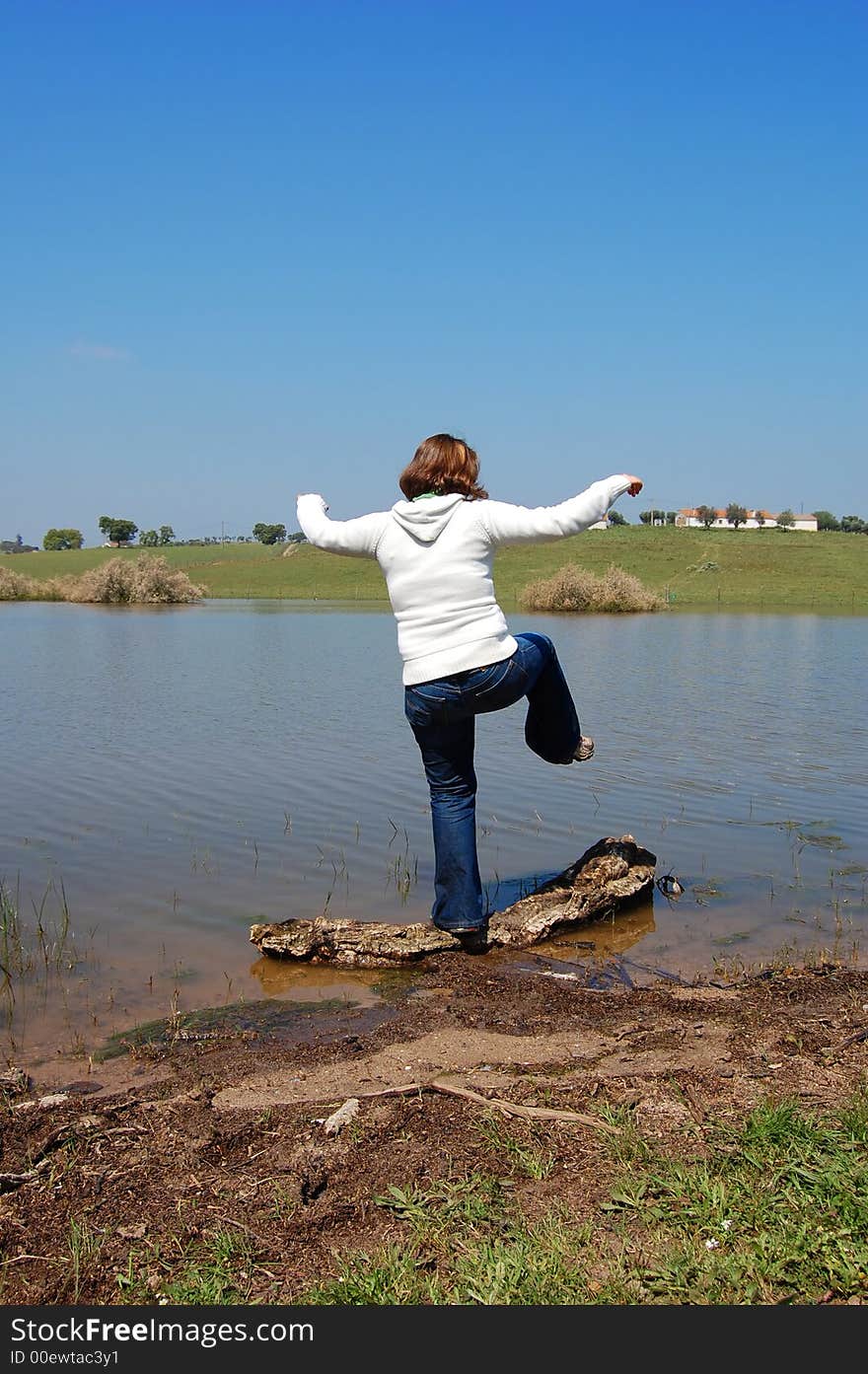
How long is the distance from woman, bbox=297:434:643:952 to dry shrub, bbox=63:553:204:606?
187 ft

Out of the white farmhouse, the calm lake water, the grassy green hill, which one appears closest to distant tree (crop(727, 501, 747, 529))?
the white farmhouse

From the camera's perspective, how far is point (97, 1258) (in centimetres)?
317

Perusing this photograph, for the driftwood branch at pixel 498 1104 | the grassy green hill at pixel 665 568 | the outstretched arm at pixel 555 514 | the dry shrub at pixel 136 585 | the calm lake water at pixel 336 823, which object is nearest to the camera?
the driftwood branch at pixel 498 1104

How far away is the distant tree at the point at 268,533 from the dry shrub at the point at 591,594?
324 ft

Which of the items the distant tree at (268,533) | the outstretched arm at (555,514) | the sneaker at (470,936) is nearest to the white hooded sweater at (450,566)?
the outstretched arm at (555,514)

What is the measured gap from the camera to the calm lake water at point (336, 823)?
6.64 metres

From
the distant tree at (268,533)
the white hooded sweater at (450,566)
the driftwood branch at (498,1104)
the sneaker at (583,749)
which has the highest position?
the distant tree at (268,533)

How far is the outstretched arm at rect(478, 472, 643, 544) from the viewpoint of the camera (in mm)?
5988

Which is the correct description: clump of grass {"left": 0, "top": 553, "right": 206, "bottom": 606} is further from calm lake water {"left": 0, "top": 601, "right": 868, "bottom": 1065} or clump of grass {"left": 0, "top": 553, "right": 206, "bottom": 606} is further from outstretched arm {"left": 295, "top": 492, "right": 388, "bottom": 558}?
outstretched arm {"left": 295, "top": 492, "right": 388, "bottom": 558}

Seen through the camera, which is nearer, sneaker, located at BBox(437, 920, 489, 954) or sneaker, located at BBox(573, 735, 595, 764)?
sneaker, located at BBox(437, 920, 489, 954)

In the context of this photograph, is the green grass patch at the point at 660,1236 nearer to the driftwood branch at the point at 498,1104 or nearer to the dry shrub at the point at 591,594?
the driftwood branch at the point at 498,1104

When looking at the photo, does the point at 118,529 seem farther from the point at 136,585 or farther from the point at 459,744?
the point at 459,744

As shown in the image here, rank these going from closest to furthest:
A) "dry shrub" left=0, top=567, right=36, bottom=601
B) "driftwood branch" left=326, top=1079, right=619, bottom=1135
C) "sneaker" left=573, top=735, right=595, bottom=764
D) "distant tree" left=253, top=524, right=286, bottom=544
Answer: "driftwood branch" left=326, top=1079, right=619, bottom=1135
"sneaker" left=573, top=735, right=595, bottom=764
"dry shrub" left=0, top=567, right=36, bottom=601
"distant tree" left=253, top=524, right=286, bottom=544

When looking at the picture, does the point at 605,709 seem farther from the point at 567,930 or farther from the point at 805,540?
the point at 805,540
